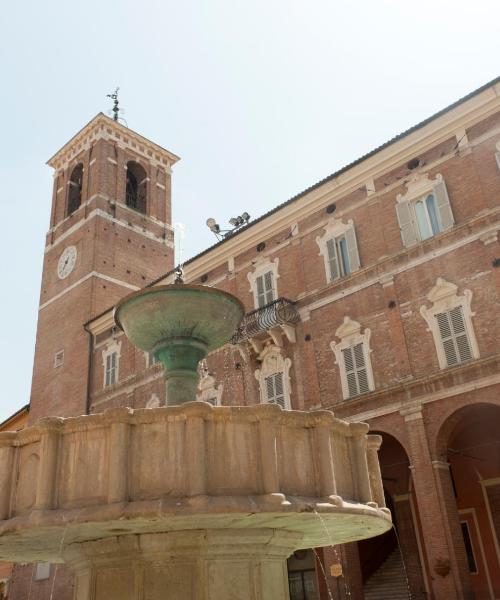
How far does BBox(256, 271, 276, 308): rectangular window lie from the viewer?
22.4 m

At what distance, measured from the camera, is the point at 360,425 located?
25.9 feet

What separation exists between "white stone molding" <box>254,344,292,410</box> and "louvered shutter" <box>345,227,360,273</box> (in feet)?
11.8

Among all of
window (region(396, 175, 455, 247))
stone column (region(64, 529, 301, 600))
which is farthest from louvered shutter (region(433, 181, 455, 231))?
stone column (region(64, 529, 301, 600))

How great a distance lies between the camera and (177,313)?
967 centimetres

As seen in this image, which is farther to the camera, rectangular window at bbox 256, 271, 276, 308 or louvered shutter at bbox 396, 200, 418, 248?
rectangular window at bbox 256, 271, 276, 308

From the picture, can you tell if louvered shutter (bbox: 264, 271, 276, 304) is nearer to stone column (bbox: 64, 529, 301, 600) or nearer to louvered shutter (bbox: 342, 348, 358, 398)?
louvered shutter (bbox: 342, 348, 358, 398)

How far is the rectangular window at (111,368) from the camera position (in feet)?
92.8

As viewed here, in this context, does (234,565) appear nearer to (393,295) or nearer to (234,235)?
(393,295)

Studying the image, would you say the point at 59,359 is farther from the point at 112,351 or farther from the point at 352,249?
the point at 352,249

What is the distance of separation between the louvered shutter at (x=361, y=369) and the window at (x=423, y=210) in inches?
132

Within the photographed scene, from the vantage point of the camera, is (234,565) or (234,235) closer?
(234,565)

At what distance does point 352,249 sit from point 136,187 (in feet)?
66.6

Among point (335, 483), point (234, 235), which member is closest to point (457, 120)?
point (234, 235)

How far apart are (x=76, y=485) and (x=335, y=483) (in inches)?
108
